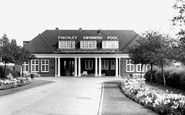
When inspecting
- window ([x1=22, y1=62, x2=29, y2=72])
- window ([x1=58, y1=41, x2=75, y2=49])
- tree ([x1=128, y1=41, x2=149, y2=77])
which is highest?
window ([x1=58, y1=41, x2=75, y2=49])

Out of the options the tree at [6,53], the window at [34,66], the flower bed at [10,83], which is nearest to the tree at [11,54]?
the tree at [6,53]

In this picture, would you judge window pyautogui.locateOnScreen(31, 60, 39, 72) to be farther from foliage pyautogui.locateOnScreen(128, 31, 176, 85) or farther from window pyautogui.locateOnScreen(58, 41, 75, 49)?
foliage pyautogui.locateOnScreen(128, 31, 176, 85)

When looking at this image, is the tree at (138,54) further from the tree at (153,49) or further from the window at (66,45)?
the window at (66,45)

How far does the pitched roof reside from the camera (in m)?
55.4

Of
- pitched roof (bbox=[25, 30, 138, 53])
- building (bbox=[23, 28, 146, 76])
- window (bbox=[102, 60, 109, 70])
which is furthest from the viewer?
window (bbox=[102, 60, 109, 70])

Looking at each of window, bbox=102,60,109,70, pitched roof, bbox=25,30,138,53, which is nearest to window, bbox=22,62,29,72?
pitched roof, bbox=25,30,138,53

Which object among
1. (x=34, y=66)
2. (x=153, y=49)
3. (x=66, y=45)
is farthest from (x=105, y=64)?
(x=153, y=49)

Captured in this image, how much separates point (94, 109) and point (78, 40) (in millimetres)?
44422

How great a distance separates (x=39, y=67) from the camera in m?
54.3

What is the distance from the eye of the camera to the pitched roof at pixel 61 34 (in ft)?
182

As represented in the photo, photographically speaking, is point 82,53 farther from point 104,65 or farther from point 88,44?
point 104,65

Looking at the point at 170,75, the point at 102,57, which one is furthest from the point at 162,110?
the point at 102,57

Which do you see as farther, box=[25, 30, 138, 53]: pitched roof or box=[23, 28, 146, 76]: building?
box=[25, 30, 138, 53]: pitched roof

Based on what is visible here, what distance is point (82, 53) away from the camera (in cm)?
5394
